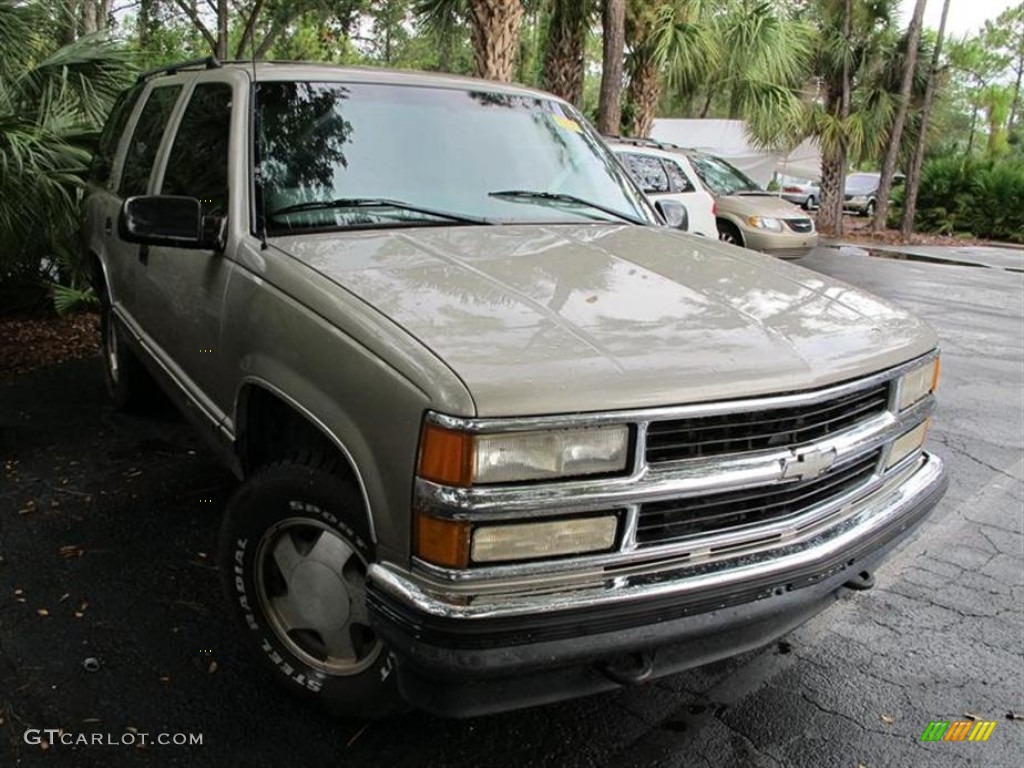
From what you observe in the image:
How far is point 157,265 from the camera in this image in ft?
12.2

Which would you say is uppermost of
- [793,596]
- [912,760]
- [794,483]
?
[794,483]

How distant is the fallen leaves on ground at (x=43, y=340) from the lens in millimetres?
6332

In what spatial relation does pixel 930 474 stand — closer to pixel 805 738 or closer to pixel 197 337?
pixel 805 738

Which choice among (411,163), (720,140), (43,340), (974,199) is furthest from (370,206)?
(974,199)

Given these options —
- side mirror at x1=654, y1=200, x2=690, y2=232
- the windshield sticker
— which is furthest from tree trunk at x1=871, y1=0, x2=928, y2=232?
the windshield sticker

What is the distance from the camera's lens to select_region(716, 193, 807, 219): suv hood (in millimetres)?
12391

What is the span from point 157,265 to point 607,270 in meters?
2.08

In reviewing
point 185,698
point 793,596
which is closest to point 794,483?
point 793,596

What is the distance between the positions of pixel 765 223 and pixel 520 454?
1119 centimetres

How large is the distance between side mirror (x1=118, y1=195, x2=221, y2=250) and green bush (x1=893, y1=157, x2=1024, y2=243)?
2477 cm

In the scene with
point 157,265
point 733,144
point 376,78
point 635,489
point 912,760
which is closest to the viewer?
point 635,489

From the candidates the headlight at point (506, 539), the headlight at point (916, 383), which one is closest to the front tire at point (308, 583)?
the headlight at point (506, 539)

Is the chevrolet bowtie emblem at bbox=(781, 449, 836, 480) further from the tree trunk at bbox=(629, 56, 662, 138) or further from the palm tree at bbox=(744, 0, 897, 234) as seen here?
Result: the palm tree at bbox=(744, 0, 897, 234)

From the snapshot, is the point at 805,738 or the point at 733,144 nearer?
the point at 805,738
